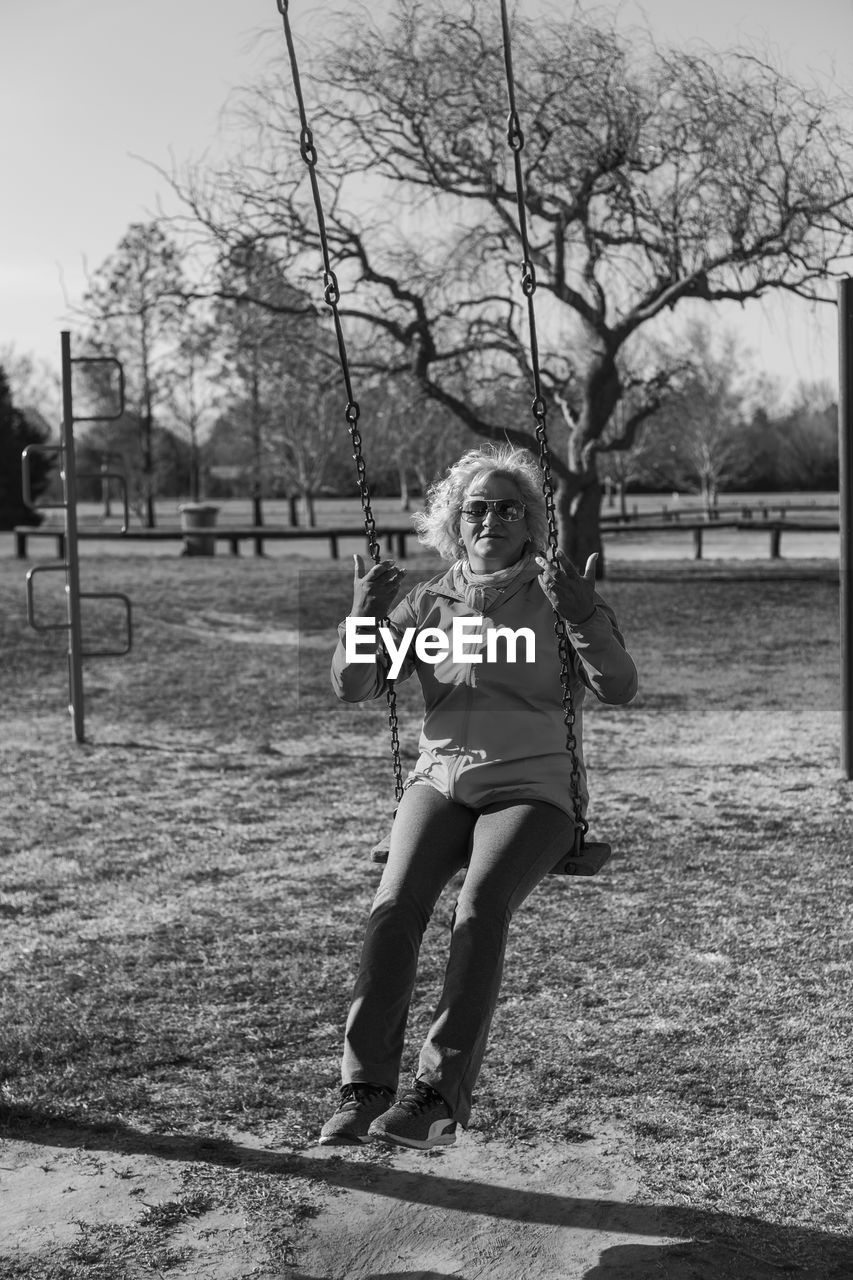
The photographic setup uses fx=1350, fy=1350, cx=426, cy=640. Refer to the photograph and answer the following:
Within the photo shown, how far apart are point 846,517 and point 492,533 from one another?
4.01 m

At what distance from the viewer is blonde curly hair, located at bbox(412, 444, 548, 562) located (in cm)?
339

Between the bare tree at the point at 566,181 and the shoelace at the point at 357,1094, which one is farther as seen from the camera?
the bare tree at the point at 566,181

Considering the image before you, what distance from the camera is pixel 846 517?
6.80 meters

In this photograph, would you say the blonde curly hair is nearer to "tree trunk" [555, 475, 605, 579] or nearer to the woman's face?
the woman's face

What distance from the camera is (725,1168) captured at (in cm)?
284

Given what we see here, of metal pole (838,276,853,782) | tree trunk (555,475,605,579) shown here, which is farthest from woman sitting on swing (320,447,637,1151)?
tree trunk (555,475,605,579)

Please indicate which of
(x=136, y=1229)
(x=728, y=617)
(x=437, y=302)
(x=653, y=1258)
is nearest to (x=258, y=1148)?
(x=136, y=1229)

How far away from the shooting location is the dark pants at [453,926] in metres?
2.61

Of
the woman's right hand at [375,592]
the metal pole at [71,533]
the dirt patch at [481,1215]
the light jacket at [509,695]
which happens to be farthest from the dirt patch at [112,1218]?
the metal pole at [71,533]

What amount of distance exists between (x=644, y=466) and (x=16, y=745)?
42402mm

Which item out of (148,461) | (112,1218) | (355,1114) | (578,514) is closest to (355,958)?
(112,1218)

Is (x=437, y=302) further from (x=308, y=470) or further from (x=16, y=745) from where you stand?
(x=308, y=470)

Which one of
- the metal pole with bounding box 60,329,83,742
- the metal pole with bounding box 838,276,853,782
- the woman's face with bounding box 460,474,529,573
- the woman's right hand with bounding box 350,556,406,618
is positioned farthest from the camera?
the metal pole with bounding box 60,329,83,742

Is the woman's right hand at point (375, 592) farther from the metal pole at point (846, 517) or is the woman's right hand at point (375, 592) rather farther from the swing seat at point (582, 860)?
the metal pole at point (846, 517)
